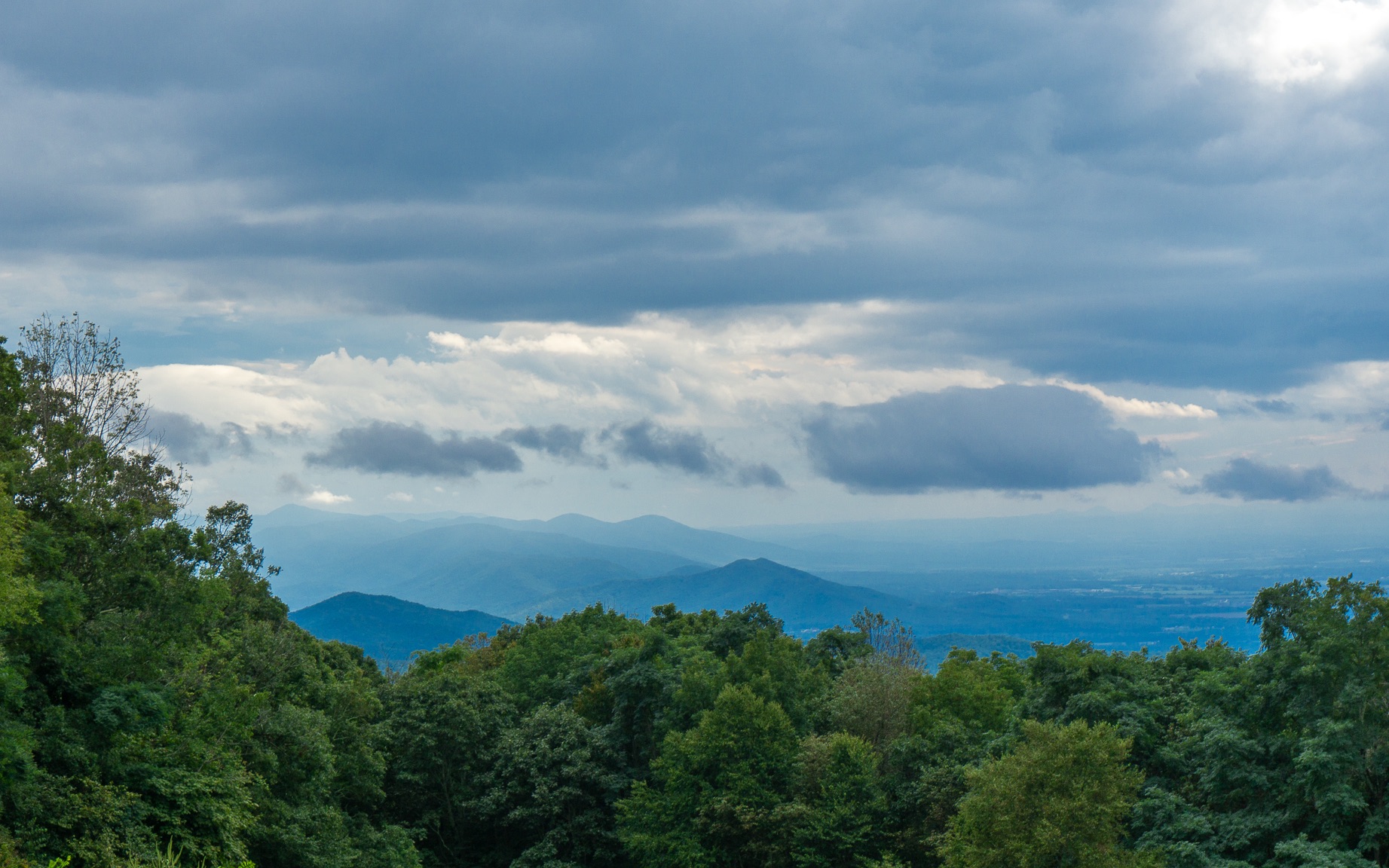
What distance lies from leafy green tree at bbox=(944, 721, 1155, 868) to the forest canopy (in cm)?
8

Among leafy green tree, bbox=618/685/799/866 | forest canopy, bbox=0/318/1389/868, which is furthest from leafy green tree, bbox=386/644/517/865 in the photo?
leafy green tree, bbox=618/685/799/866

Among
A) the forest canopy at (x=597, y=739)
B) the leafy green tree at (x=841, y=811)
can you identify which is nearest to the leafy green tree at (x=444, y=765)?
the forest canopy at (x=597, y=739)

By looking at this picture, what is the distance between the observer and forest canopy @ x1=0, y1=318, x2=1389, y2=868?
23562mm

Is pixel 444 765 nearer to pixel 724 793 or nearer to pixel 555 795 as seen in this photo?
pixel 555 795

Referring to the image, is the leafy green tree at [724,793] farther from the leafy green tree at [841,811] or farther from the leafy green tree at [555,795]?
the leafy green tree at [555,795]

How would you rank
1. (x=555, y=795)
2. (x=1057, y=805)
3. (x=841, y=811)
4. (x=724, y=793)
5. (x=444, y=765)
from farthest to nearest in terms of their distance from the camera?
(x=444, y=765)
(x=555, y=795)
(x=724, y=793)
(x=841, y=811)
(x=1057, y=805)

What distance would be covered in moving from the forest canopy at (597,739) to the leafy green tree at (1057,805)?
80 mm

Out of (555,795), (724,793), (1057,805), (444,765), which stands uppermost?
(1057,805)

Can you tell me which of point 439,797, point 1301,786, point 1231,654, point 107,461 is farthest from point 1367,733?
point 439,797

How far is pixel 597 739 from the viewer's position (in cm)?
4719

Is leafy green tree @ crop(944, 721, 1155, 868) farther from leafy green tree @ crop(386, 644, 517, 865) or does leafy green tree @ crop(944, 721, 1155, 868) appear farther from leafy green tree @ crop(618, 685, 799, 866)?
leafy green tree @ crop(386, 644, 517, 865)

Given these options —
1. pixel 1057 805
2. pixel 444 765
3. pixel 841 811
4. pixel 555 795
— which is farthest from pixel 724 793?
pixel 1057 805

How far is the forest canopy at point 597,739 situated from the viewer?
23.6 m

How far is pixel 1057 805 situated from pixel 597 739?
87.2 feet
